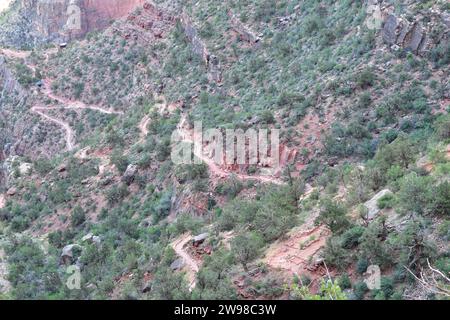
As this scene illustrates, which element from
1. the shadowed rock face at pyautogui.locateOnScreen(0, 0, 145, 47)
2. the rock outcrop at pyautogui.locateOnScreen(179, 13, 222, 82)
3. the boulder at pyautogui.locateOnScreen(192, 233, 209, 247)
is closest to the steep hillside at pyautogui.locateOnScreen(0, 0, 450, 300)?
the boulder at pyautogui.locateOnScreen(192, 233, 209, 247)

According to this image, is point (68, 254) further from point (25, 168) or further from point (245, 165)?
point (25, 168)

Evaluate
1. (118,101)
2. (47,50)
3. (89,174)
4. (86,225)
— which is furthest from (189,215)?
(47,50)

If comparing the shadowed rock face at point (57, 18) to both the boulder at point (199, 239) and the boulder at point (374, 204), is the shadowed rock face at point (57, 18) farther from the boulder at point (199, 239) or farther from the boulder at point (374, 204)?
the boulder at point (374, 204)

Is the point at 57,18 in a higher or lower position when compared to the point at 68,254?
higher

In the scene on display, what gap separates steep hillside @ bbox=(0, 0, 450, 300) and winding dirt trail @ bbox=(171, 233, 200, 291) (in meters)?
0.10

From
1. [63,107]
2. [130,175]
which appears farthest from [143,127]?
[63,107]

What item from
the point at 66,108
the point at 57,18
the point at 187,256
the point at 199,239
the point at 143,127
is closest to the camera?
the point at 187,256

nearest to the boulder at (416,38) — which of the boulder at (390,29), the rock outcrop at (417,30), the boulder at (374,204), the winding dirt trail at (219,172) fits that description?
the rock outcrop at (417,30)

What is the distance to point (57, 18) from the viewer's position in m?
75.5

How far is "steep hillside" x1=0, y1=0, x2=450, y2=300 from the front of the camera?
56.3 feet

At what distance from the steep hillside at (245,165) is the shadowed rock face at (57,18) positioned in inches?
345

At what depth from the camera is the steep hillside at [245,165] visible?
17156mm

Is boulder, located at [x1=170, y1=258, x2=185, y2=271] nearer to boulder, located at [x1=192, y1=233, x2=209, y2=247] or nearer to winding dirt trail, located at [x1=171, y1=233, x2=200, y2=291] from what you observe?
winding dirt trail, located at [x1=171, y1=233, x2=200, y2=291]

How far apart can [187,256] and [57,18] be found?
59318 millimetres
